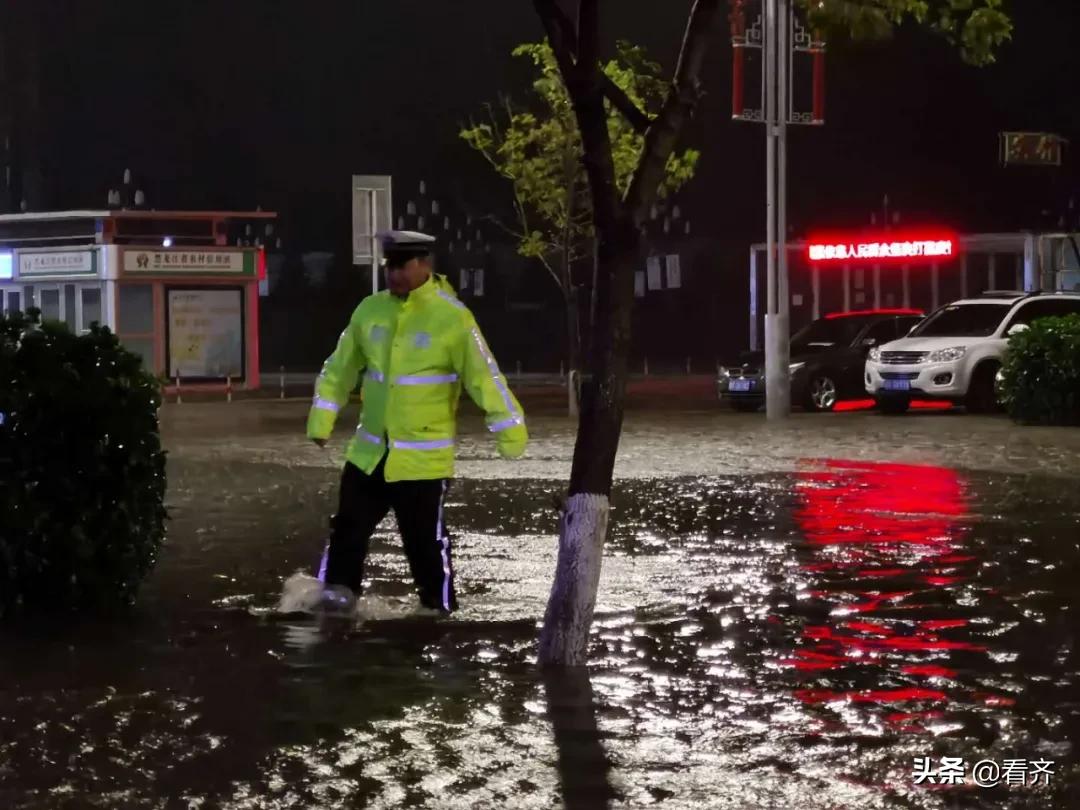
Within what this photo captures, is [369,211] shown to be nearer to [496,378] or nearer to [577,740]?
[496,378]

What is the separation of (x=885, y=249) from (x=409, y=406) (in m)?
32.4

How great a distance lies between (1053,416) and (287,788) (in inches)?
756

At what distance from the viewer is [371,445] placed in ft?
30.0

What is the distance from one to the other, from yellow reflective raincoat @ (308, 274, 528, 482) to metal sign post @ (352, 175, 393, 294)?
58.6ft

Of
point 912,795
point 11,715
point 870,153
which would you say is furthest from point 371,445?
point 870,153

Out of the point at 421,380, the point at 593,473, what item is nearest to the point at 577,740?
the point at 593,473

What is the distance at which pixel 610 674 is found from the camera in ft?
25.9

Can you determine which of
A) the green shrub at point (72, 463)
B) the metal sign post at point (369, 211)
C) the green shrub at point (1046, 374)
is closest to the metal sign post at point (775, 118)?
the green shrub at point (1046, 374)

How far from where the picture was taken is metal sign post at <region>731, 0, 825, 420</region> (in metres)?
25.9

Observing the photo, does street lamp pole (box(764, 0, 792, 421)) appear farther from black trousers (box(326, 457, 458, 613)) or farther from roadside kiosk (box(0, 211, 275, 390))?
black trousers (box(326, 457, 458, 613))

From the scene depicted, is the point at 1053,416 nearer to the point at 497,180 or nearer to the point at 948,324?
the point at 948,324

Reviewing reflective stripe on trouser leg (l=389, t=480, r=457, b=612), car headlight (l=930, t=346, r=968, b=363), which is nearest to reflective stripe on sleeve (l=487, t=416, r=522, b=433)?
→ reflective stripe on trouser leg (l=389, t=480, r=457, b=612)

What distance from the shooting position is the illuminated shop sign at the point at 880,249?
39781 millimetres

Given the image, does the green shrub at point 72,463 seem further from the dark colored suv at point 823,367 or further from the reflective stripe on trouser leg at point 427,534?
the dark colored suv at point 823,367
